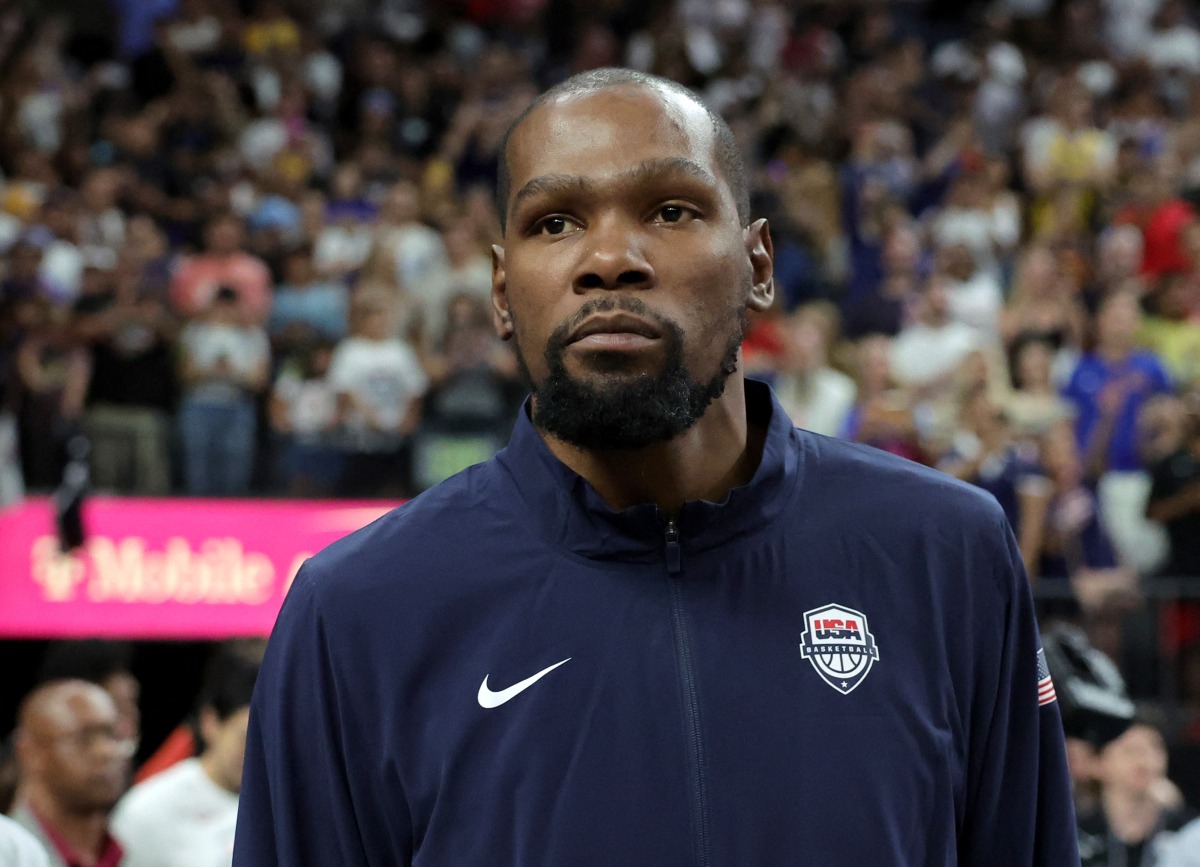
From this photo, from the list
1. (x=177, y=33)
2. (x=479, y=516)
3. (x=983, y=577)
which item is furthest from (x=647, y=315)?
(x=177, y=33)

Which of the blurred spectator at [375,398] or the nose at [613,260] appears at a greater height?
the blurred spectator at [375,398]

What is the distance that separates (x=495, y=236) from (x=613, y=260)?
11.3 feet

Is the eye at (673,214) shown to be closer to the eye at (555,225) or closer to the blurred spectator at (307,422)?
the eye at (555,225)

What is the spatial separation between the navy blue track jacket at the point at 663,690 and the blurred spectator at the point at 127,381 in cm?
692

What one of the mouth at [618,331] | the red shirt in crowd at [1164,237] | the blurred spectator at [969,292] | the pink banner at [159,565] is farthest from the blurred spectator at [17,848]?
the red shirt in crowd at [1164,237]

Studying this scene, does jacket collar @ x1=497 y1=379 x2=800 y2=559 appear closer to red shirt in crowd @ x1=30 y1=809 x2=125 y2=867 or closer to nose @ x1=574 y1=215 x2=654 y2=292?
nose @ x1=574 y1=215 x2=654 y2=292

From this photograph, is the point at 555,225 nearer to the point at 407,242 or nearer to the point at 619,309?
the point at 619,309

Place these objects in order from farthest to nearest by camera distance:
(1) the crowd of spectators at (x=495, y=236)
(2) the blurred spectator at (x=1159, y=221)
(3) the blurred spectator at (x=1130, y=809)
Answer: (2) the blurred spectator at (x=1159, y=221) < (1) the crowd of spectators at (x=495, y=236) < (3) the blurred spectator at (x=1130, y=809)

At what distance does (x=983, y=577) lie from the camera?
193cm

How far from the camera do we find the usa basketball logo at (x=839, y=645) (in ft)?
6.06

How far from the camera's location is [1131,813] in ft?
16.7

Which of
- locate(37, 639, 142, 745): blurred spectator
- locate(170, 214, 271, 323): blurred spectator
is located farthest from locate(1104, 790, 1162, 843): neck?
locate(170, 214, 271, 323): blurred spectator

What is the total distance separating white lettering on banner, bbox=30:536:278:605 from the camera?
7527mm

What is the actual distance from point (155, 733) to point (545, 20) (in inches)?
347
